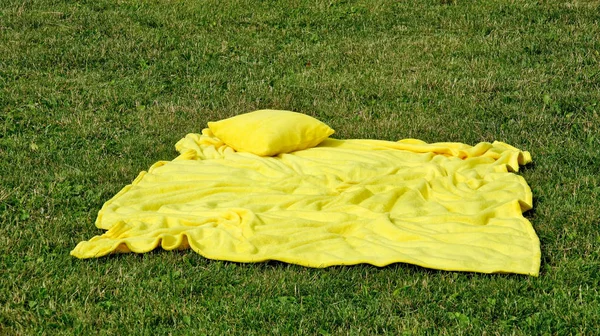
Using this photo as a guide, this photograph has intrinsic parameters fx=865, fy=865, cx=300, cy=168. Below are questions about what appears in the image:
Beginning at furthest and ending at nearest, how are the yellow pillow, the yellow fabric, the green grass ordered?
the yellow pillow
the yellow fabric
the green grass

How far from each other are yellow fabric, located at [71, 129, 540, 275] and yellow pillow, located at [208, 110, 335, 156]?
0.39ft

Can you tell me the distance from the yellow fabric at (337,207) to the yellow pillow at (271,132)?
0.12 metres

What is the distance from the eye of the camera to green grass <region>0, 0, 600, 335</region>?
5.46m

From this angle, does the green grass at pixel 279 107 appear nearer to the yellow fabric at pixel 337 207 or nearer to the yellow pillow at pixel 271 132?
the yellow fabric at pixel 337 207

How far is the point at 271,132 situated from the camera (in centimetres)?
830

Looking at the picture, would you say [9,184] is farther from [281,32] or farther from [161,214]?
[281,32]

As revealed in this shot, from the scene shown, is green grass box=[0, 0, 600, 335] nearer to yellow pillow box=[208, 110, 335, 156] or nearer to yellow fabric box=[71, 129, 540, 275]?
yellow fabric box=[71, 129, 540, 275]

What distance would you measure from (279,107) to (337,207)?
3.35 m

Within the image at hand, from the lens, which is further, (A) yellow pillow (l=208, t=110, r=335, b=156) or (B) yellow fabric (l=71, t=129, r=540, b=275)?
(A) yellow pillow (l=208, t=110, r=335, b=156)

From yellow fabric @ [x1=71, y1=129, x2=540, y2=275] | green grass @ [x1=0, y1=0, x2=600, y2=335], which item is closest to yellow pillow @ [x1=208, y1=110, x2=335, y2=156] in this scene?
yellow fabric @ [x1=71, y1=129, x2=540, y2=275]

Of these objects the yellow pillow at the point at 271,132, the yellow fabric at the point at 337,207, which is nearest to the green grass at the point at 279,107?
the yellow fabric at the point at 337,207

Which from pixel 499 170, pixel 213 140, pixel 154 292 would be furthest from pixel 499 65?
pixel 154 292

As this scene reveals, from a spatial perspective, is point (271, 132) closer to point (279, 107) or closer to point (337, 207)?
point (337, 207)

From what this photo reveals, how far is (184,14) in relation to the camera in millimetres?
13344
